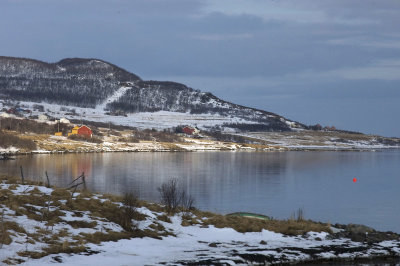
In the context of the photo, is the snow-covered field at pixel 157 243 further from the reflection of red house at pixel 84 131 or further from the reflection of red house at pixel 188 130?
the reflection of red house at pixel 188 130

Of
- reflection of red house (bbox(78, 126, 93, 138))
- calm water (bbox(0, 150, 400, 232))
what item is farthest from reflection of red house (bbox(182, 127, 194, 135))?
calm water (bbox(0, 150, 400, 232))

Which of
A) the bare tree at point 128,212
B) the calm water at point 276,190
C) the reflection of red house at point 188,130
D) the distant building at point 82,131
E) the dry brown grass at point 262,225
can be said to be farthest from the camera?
the reflection of red house at point 188,130

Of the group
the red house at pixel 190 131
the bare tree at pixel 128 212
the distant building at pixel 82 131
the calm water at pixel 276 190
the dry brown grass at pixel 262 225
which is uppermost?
the red house at pixel 190 131

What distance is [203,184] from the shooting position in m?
46.5

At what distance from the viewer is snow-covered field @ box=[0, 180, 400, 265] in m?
13.2

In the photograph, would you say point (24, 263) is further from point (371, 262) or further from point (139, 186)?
point (139, 186)

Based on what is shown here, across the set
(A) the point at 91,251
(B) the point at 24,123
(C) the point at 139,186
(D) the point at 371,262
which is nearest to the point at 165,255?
(A) the point at 91,251

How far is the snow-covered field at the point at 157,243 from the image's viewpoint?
13.2 meters

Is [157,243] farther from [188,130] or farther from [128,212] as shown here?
[188,130]

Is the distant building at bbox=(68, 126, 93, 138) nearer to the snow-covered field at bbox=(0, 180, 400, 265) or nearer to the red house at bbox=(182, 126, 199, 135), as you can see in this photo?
the red house at bbox=(182, 126, 199, 135)

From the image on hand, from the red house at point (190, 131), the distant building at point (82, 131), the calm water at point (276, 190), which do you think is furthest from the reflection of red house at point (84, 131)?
the calm water at point (276, 190)

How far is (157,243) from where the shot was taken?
1554 cm

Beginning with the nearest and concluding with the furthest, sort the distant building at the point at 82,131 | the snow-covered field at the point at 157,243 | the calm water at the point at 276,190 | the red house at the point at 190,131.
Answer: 1. the snow-covered field at the point at 157,243
2. the calm water at the point at 276,190
3. the distant building at the point at 82,131
4. the red house at the point at 190,131

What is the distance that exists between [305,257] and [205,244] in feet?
10.2
